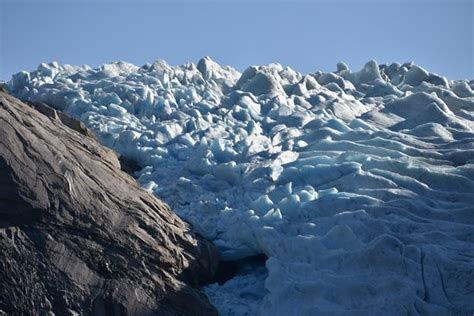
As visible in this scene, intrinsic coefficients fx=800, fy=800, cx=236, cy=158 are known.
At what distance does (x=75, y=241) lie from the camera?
9367 mm

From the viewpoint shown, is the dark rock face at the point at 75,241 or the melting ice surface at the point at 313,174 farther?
the melting ice surface at the point at 313,174

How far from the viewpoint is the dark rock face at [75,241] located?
9.12 meters

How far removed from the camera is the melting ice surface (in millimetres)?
9234

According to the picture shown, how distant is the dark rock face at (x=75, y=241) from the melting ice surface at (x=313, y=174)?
870mm

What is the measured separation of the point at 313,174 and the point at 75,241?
143 inches

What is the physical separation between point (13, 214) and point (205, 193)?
10.7ft

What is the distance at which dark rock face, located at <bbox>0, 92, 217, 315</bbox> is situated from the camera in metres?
9.12

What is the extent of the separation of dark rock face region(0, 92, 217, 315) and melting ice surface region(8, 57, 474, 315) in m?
0.87

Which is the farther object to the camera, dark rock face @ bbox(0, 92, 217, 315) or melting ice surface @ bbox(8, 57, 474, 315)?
melting ice surface @ bbox(8, 57, 474, 315)

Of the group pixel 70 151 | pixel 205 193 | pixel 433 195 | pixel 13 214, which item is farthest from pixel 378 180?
pixel 13 214

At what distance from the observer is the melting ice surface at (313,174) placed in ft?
30.3

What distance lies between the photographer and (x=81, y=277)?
363 inches

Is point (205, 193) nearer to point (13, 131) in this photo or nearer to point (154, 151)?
point (154, 151)

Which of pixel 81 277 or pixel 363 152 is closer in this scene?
pixel 81 277
